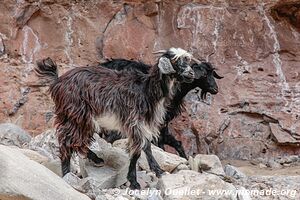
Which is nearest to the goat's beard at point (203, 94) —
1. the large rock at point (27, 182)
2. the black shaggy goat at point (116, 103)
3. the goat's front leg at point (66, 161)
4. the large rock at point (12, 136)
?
the black shaggy goat at point (116, 103)

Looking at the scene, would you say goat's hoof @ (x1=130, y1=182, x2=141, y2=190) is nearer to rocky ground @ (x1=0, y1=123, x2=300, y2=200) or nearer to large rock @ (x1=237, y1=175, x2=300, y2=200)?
rocky ground @ (x1=0, y1=123, x2=300, y2=200)

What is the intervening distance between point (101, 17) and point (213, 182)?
180 inches

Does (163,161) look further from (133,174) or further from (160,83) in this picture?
(160,83)

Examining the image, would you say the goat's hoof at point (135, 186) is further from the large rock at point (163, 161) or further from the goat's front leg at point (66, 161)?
the large rock at point (163, 161)

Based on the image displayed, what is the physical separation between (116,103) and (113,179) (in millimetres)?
673

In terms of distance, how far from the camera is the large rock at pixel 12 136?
747cm

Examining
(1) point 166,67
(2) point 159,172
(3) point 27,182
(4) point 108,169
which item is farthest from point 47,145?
(3) point 27,182

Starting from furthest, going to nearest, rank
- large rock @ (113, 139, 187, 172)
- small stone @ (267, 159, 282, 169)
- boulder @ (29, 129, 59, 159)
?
small stone @ (267, 159, 282, 169)
boulder @ (29, 129, 59, 159)
large rock @ (113, 139, 187, 172)

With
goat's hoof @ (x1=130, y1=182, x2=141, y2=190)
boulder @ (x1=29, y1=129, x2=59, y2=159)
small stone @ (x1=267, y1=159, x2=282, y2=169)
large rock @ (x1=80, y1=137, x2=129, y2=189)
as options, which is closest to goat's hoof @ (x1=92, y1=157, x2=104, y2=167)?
large rock @ (x1=80, y1=137, x2=129, y2=189)

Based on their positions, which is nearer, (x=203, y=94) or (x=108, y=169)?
(x=108, y=169)

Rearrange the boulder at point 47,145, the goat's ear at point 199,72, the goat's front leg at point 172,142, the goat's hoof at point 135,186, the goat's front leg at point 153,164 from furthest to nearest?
the goat's front leg at point 172,142 → the goat's ear at point 199,72 → the boulder at point 47,145 → the goat's front leg at point 153,164 → the goat's hoof at point 135,186

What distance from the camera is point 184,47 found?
Result: 920 centimetres

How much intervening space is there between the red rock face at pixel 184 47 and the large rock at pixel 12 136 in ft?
4.17

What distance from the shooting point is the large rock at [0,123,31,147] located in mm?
7467
